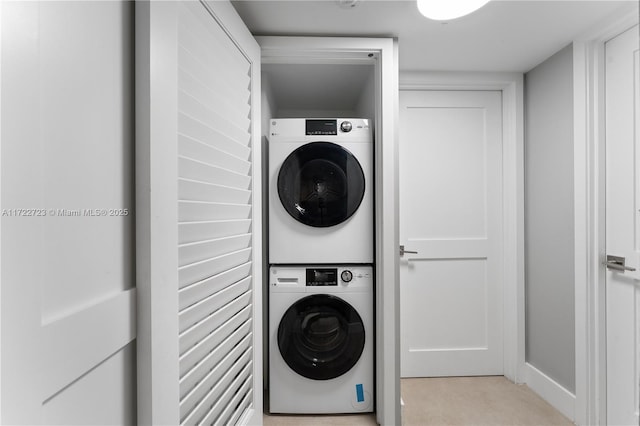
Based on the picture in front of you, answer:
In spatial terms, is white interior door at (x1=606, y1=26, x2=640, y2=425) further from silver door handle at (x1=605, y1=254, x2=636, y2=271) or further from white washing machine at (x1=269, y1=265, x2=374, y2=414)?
white washing machine at (x1=269, y1=265, x2=374, y2=414)

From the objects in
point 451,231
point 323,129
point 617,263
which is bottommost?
point 617,263

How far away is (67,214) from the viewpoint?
652mm

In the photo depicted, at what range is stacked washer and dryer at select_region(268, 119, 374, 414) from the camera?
1874 mm

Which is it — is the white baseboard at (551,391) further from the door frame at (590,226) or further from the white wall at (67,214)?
the white wall at (67,214)

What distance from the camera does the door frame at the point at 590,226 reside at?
5.61 ft

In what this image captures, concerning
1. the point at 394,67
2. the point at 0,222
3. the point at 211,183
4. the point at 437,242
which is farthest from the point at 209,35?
the point at 437,242

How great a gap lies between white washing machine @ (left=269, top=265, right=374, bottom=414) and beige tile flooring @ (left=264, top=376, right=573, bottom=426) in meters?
0.07

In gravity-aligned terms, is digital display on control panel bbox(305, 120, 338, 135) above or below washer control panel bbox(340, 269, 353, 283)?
above

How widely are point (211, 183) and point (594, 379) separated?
2284mm

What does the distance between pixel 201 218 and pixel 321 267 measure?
990 millimetres

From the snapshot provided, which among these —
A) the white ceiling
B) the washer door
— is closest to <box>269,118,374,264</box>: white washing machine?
the washer door

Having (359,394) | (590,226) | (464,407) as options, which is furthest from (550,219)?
(359,394)

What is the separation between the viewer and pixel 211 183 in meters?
1.14

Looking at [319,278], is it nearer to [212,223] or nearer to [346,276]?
[346,276]
